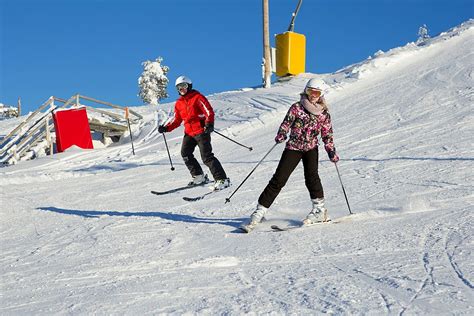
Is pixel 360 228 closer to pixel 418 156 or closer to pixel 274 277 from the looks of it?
pixel 274 277

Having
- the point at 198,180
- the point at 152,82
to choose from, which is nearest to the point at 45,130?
the point at 198,180

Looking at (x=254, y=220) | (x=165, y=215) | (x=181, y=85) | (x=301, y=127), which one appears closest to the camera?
(x=301, y=127)

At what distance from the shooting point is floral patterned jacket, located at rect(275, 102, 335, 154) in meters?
5.72

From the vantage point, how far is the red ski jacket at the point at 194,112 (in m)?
8.27

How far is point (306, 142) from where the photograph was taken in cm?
578

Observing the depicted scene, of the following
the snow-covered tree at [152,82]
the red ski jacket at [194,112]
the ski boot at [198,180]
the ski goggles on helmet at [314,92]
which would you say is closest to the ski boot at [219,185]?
the ski boot at [198,180]

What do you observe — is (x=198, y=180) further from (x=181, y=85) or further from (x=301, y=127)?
(x=301, y=127)

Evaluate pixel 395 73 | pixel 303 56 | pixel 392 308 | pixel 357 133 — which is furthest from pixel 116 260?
pixel 303 56

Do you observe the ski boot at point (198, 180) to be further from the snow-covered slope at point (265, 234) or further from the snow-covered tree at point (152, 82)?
the snow-covered tree at point (152, 82)

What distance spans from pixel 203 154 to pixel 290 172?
116 inches

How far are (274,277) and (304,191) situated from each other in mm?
4036

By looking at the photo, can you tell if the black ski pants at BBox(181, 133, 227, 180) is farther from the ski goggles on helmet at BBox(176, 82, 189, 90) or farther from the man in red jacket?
the ski goggles on helmet at BBox(176, 82, 189, 90)

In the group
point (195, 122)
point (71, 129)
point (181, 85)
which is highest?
point (71, 129)

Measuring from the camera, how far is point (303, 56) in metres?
24.1
